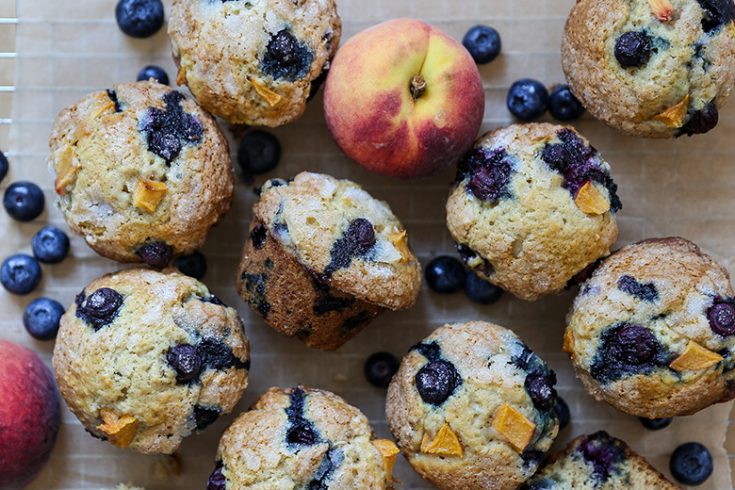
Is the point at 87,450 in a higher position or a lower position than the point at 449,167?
lower

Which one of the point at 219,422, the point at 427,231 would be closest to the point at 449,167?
the point at 427,231

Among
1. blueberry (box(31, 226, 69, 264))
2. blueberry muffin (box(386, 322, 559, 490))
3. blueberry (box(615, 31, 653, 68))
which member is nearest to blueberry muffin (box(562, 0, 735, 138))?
blueberry (box(615, 31, 653, 68))

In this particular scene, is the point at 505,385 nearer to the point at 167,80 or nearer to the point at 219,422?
the point at 219,422

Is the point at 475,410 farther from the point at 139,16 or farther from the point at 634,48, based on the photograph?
the point at 139,16

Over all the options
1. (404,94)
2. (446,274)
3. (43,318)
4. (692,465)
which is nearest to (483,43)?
(404,94)

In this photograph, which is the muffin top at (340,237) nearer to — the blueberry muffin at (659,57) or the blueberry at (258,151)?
the blueberry at (258,151)

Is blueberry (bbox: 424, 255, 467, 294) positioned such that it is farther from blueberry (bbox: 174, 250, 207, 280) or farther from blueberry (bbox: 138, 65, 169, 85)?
blueberry (bbox: 138, 65, 169, 85)

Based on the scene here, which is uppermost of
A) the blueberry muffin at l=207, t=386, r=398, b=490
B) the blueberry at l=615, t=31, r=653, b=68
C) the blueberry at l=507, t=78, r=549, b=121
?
the blueberry at l=615, t=31, r=653, b=68
